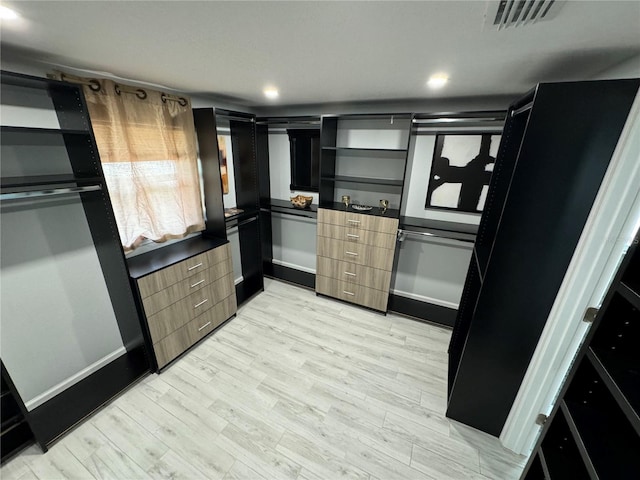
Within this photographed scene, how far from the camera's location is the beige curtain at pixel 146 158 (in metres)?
1.72

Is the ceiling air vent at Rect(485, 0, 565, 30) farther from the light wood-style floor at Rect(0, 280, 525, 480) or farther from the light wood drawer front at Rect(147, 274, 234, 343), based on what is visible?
the light wood drawer front at Rect(147, 274, 234, 343)

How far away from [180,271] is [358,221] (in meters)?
1.76

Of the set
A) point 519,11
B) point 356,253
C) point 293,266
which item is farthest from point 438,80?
point 293,266

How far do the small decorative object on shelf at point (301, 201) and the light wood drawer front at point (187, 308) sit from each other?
3.87 ft

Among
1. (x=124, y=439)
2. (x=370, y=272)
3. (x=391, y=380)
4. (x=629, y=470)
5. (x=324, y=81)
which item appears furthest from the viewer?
(x=370, y=272)

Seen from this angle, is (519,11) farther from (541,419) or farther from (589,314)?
(541,419)

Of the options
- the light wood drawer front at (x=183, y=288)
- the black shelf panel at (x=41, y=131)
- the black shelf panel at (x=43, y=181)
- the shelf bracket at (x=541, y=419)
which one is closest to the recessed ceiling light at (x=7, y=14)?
the black shelf panel at (x=41, y=131)

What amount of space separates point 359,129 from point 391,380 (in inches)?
99.8

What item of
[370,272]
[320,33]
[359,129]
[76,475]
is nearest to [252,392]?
[76,475]

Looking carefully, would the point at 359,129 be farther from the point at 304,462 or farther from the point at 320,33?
the point at 304,462

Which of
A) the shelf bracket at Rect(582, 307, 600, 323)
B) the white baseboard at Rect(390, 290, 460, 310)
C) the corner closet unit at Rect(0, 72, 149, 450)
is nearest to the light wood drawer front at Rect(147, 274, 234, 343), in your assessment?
the corner closet unit at Rect(0, 72, 149, 450)

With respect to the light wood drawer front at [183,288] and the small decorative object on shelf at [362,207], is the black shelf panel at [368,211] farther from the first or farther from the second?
the light wood drawer front at [183,288]

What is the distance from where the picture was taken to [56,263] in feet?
5.38

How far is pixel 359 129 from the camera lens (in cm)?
277
